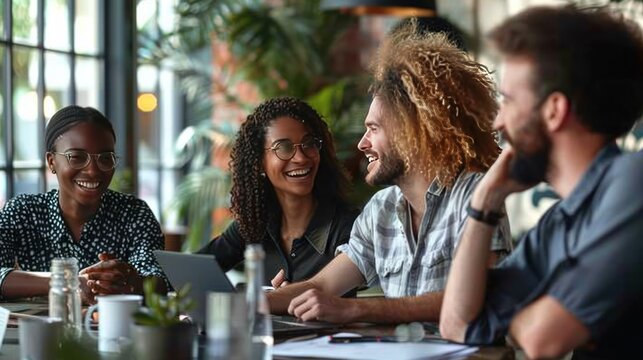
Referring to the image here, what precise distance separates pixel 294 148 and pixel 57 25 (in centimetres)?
237

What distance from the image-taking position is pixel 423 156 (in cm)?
258

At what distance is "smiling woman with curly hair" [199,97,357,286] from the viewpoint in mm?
3299

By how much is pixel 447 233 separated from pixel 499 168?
446 millimetres

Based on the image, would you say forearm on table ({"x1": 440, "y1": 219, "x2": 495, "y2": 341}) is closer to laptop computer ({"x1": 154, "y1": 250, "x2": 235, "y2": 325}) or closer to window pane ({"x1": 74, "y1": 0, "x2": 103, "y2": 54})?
laptop computer ({"x1": 154, "y1": 250, "x2": 235, "y2": 325})

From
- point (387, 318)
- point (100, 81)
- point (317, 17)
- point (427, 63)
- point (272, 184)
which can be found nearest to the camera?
point (387, 318)

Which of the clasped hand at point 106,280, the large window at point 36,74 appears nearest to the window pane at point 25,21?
the large window at point 36,74

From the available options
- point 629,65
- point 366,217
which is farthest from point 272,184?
point 629,65

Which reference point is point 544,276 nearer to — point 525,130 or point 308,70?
point 525,130

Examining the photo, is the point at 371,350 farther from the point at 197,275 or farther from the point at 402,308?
the point at 197,275

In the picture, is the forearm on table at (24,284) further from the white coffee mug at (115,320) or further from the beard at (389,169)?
the beard at (389,169)

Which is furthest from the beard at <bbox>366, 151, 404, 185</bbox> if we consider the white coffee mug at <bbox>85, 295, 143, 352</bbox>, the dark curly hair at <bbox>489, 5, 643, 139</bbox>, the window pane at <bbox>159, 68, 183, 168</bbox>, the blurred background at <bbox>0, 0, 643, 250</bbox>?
the window pane at <bbox>159, 68, 183, 168</bbox>

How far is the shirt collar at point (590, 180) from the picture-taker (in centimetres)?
198

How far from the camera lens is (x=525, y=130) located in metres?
2.06

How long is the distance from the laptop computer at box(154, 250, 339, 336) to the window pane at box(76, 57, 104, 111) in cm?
324
